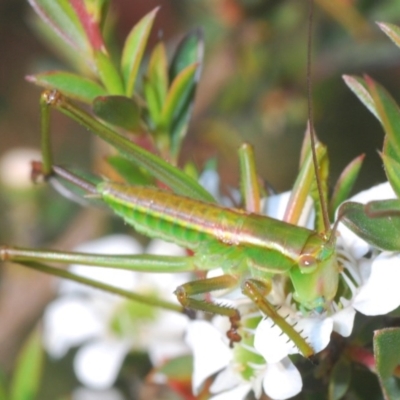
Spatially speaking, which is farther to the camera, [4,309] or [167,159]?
[4,309]

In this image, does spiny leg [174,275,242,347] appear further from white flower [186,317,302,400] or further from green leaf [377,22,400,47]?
green leaf [377,22,400,47]

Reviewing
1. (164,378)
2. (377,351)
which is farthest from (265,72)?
(377,351)

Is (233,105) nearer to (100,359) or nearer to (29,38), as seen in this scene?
(100,359)

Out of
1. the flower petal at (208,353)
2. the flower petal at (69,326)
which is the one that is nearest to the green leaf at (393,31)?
the flower petal at (208,353)

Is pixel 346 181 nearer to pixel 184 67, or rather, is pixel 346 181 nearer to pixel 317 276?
pixel 317 276

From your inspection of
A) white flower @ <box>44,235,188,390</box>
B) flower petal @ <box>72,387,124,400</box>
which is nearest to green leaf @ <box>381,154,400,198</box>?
white flower @ <box>44,235,188,390</box>

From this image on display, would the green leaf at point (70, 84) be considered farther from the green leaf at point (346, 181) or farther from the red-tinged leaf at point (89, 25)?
the green leaf at point (346, 181)
